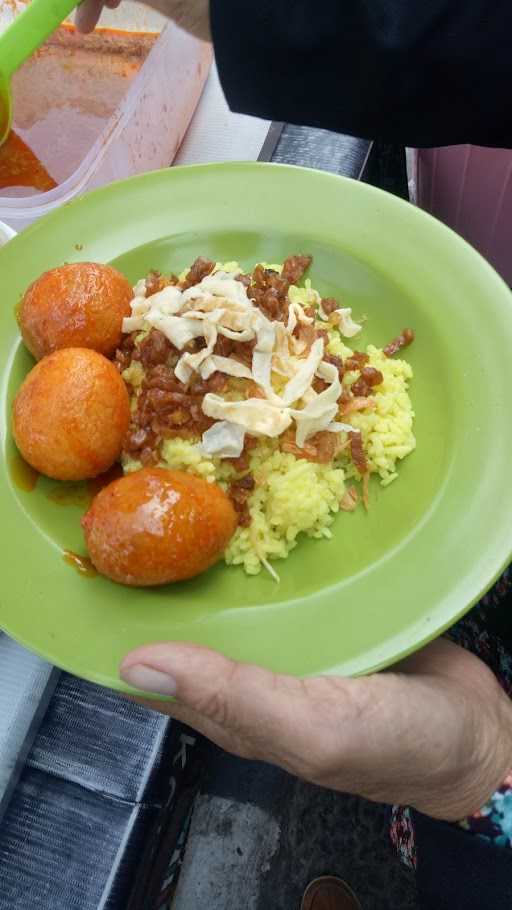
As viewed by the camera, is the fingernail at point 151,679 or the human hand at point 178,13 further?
the human hand at point 178,13

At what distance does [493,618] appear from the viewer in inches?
60.9

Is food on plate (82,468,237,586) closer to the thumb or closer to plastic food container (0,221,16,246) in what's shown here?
the thumb

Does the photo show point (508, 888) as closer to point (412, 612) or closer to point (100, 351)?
point (412, 612)

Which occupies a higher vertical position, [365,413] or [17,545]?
[17,545]

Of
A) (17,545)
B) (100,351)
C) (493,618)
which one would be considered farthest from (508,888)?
(100,351)

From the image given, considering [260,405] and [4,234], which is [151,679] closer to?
[260,405]

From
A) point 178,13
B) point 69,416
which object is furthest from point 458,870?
point 178,13

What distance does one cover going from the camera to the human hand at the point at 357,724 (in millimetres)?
986

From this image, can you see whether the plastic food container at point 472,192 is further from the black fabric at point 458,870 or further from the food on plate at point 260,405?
the black fabric at point 458,870

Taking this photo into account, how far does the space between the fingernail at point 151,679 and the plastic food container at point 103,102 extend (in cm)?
119

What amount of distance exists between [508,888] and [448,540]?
26.6 inches

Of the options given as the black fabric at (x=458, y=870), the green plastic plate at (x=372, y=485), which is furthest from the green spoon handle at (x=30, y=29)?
the black fabric at (x=458, y=870)

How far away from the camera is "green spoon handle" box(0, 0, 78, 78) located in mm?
1479

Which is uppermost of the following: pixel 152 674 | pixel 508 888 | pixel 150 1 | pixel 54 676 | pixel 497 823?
pixel 150 1
